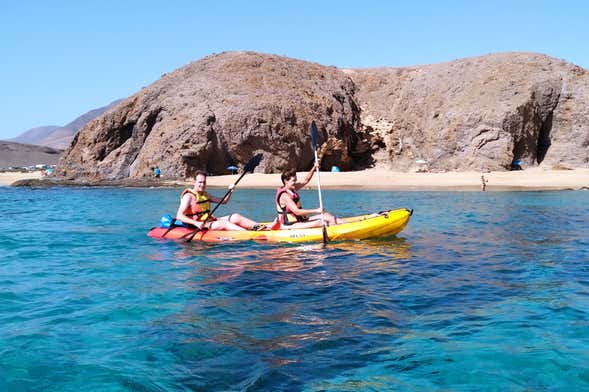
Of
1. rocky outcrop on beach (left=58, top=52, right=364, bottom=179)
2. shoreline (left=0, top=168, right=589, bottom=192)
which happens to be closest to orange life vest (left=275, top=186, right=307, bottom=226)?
shoreline (left=0, top=168, right=589, bottom=192)

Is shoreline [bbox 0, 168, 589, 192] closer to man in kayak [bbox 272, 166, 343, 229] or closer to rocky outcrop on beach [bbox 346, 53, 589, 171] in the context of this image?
rocky outcrop on beach [bbox 346, 53, 589, 171]

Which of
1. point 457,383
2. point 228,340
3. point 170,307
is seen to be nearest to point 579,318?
point 457,383

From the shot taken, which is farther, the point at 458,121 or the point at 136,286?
the point at 458,121

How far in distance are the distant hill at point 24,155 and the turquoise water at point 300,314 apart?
64.9 metres

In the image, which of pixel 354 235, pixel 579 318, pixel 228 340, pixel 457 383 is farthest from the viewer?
pixel 354 235

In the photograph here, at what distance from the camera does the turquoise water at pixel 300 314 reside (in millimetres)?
4457

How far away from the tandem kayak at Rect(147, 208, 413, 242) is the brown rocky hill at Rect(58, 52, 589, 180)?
23.1 m

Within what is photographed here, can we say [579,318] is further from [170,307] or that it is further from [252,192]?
[252,192]

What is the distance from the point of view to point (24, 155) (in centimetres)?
7400

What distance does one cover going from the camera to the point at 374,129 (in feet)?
133

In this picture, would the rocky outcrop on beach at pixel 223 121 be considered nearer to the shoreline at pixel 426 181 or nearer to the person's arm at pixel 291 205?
the shoreline at pixel 426 181

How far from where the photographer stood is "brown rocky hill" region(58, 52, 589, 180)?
34.2m

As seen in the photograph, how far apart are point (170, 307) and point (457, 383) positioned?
3413 mm

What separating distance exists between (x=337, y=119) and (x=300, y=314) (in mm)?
33010
